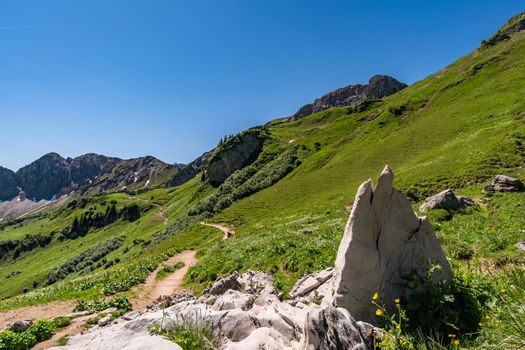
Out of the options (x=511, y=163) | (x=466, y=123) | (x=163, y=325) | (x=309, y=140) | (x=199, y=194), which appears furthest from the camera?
(x=199, y=194)

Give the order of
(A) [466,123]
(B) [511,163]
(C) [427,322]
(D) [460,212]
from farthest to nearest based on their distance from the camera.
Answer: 1. (A) [466,123]
2. (B) [511,163]
3. (D) [460,212]
4. (C) [427,322]

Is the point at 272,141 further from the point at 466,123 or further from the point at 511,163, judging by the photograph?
the point at 511,163

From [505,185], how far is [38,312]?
39876mm

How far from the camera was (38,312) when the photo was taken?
20.8 meters

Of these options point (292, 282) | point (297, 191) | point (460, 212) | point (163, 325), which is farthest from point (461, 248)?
point (297, 191)

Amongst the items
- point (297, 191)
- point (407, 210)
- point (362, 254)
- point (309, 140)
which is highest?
point (309, 140)

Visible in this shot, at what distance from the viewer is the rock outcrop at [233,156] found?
158750 mm

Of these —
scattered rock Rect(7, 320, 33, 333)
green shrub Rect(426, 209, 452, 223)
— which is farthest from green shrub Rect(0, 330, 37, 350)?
green shrub Rect(426, 209, 452, 223)

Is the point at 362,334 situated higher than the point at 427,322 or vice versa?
the point at 362,334

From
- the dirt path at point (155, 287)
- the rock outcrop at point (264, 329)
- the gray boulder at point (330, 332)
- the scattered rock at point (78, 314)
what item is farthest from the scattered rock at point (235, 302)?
the scattered rock at point (78, 314)

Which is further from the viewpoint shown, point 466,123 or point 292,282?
point 466,123

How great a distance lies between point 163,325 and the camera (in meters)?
8.56

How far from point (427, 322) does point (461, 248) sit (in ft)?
32.7

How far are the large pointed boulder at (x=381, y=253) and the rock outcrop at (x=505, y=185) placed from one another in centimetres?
2464
